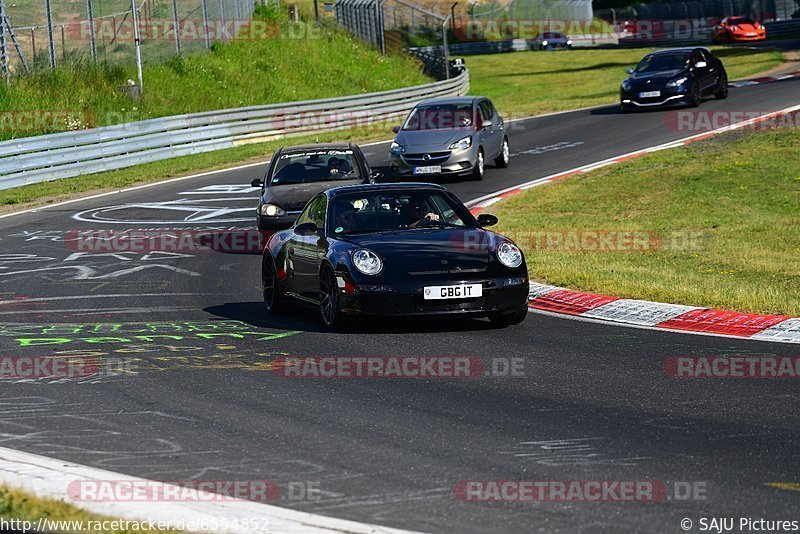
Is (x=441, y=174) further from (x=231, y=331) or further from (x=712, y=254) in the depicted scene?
(x=231, y=331)

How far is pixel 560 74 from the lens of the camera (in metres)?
57.5

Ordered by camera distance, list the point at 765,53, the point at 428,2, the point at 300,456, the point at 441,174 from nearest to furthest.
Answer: the point at 300,456 < the point at 441,174 < the point at 765,53 < the point at 428,2

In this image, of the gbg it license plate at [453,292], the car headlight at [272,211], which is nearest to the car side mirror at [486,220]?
the gbg it license plate at [453,292]

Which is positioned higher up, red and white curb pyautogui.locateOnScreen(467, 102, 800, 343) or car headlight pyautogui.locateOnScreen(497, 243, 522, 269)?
car headlight pyautogui.locateOnScreen(497, 243, 522, 269)

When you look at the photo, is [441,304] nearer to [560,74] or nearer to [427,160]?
[427,160]

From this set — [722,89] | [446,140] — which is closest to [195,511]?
[446,140]

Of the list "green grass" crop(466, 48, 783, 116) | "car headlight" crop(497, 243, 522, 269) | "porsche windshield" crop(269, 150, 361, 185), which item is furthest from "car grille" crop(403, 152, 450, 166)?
"green grass" crop(466, 48, 783, 116)

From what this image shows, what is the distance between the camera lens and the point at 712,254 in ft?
52.6

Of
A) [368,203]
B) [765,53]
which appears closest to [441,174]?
[368,203]

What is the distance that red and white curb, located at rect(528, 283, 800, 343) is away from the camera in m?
10.5

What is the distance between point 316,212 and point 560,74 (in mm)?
46141

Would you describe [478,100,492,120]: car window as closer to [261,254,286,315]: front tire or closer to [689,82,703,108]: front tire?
[689,82,703,108]: front tire

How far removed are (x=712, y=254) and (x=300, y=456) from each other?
1027cm

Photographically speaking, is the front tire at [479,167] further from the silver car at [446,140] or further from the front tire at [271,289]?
the front tire at [271,289]
